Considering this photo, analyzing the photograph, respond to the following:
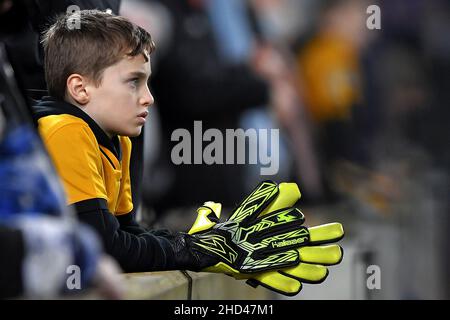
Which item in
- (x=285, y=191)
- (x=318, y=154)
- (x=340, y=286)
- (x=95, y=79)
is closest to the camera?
(x=95, y=79)

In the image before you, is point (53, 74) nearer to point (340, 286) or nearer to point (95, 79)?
point (95, 79)

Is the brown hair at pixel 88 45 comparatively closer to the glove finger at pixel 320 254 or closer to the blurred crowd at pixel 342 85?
the glove finger at pixel 320 254

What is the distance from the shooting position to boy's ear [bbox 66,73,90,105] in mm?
945

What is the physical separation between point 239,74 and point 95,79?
0.76 m

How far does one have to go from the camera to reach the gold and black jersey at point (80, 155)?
2.92 ft

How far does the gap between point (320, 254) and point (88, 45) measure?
1.17ft

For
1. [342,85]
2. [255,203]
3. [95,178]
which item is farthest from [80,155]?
[342,85]

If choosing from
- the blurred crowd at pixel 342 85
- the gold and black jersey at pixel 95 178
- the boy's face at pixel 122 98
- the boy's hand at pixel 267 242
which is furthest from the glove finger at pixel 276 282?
the blurred crowd at pixel 342 85

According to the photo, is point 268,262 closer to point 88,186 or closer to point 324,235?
point 324,235

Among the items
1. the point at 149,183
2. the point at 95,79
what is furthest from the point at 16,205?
the point at 149,183

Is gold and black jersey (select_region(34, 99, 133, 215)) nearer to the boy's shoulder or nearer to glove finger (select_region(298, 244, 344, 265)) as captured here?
the boy's shoulder

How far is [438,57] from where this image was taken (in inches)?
80.3

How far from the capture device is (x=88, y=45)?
0.97m

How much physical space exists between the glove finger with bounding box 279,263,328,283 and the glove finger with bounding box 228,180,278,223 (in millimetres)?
75
